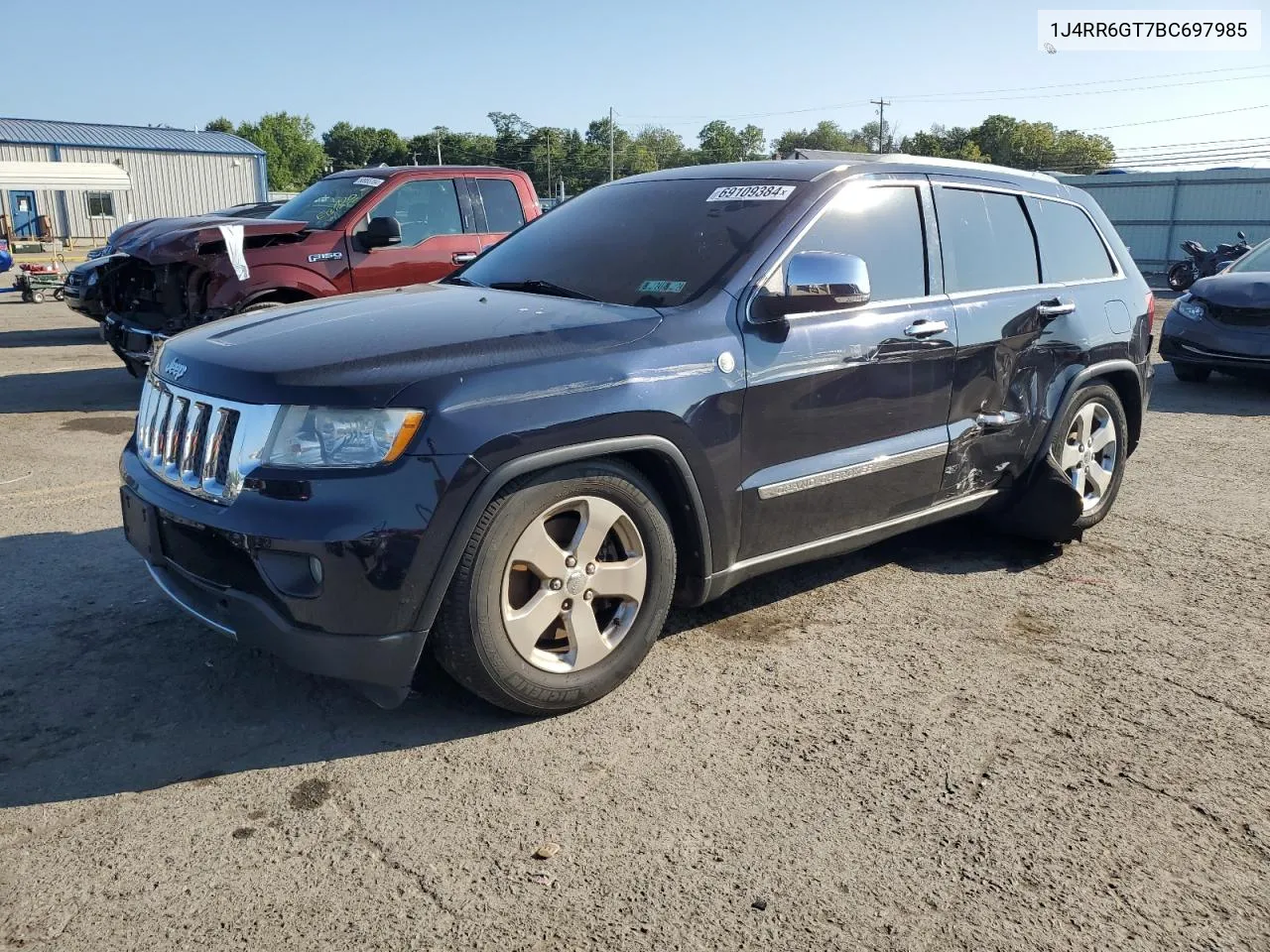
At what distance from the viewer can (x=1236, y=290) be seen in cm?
980

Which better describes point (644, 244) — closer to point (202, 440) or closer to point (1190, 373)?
point (202, 440)

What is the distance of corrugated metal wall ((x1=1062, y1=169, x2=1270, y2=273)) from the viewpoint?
90.7ft

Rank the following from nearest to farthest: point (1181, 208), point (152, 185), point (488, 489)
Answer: point (488, 489), point (1181, 208), point (152, 185)

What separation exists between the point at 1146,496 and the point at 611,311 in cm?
405

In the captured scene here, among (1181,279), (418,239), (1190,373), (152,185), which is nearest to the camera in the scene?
(418,239)

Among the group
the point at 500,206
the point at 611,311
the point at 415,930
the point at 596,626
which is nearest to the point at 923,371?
the point at 611,311

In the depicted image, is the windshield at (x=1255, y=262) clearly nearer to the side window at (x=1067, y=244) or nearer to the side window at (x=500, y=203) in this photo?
the side window at (x=1067, y=244)

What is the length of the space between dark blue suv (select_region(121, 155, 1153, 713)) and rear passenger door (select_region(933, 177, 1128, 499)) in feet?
0.05

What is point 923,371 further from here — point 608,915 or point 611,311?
point 608,915

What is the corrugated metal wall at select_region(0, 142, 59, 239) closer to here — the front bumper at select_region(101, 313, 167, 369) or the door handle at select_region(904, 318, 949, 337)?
Answer: the front bumper at select_region(101, 313, 167, 369)

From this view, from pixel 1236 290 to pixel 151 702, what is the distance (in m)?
10.0

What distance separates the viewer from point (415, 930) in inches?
91.0

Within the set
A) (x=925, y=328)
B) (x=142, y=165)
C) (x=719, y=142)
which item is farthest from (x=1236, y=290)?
(x=719, y=142)

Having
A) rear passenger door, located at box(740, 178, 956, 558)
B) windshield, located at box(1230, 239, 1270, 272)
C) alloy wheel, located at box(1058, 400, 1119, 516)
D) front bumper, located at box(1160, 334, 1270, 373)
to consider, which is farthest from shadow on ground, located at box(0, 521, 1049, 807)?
windshield, located at box(1230, 239, 1270, 272)
